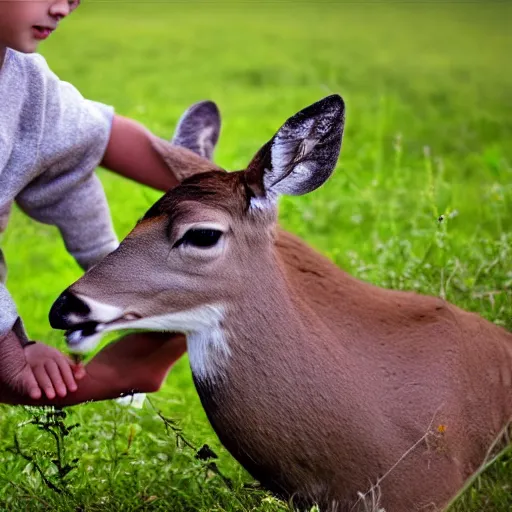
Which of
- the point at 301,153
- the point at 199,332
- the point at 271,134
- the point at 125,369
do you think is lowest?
the point at 271,134

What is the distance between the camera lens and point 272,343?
2.74m

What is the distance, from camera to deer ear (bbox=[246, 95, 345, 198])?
269 centimetres

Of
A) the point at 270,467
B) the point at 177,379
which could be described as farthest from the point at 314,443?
the point at 177,379

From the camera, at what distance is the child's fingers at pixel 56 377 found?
2945mm

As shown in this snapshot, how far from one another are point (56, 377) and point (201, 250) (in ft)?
1.80

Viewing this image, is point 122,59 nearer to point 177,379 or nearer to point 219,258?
point 177,379

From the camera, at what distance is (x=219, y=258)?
2717 millimetres

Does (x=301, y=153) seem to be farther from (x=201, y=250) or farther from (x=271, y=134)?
(x=271, y=134)

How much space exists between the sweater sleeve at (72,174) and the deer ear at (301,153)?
70 cm

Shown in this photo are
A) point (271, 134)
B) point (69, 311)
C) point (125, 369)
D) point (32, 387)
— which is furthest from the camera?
point (271, 134)

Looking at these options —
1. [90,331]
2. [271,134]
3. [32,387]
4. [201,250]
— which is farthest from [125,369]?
[271,134]

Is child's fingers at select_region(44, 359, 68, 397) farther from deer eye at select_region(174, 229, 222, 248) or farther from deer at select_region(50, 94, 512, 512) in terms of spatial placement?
deer eye at select_region(174, 229, 222, 248)

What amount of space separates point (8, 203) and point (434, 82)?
20.4 feet

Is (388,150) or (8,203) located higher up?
(8,203)
